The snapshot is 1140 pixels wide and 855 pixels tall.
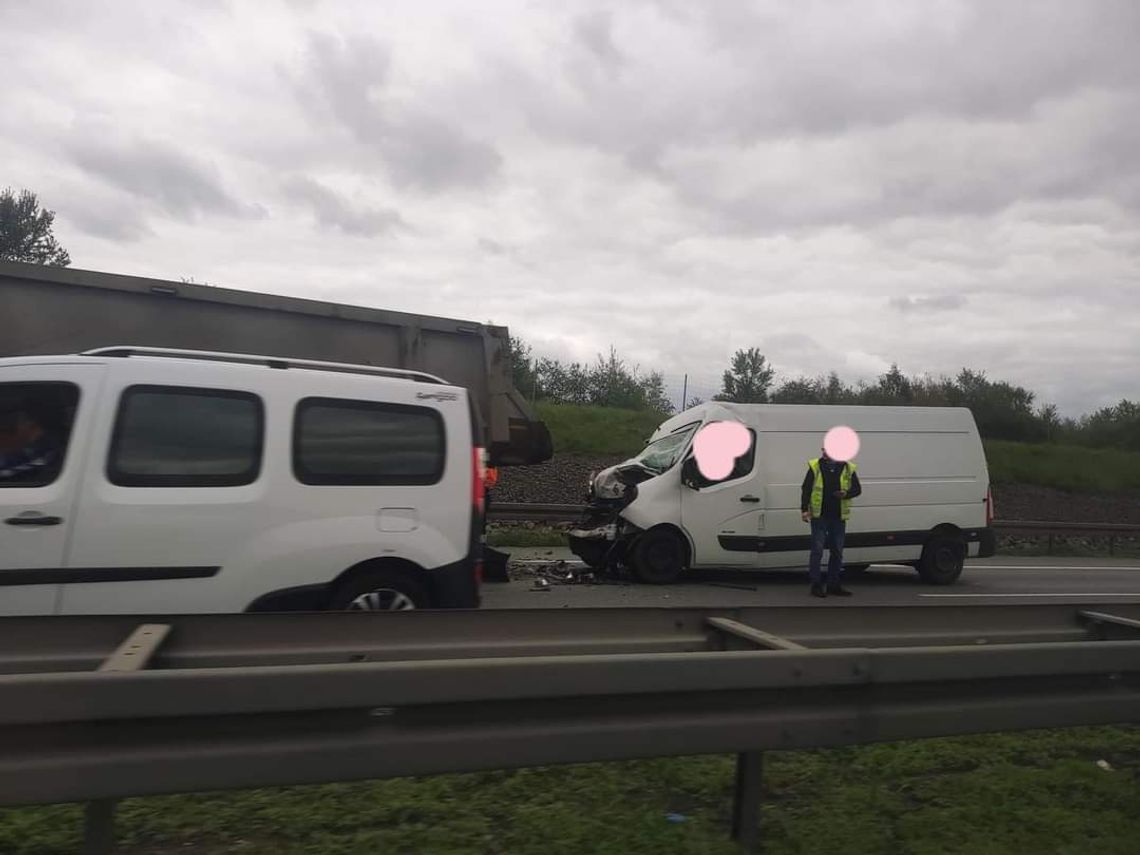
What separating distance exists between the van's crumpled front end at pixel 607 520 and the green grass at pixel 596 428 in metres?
13.2

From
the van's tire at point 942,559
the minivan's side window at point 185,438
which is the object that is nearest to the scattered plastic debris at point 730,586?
the van's tire at point 942,559

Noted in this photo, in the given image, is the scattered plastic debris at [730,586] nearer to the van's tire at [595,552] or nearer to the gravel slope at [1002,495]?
the van's tire at [595,552]

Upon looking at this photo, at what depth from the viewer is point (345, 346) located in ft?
29.2

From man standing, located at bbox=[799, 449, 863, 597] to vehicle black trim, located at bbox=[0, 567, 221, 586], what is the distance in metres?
6.99

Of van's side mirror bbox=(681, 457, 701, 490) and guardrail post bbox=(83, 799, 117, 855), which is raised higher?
van's side mirror bbox=(681, 457, 701, 490)

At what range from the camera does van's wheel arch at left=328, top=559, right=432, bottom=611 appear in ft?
17.2

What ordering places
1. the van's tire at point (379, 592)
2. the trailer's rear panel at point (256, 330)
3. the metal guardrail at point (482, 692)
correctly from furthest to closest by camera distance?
the trailer's rear panel at point (256, 330), the van's tire at point (379, 592), the metal guardrail at point (482, 692)

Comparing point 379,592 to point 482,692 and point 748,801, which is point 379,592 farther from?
point 482,692

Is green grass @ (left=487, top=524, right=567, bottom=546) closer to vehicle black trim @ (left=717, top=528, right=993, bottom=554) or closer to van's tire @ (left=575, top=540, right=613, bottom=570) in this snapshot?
van's tire @ (left=575, top=540, right=613, bottom=570)

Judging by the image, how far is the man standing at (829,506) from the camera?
10.1 meters

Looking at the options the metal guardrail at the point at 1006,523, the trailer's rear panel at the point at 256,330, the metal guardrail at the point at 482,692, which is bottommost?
the metal guardrail at the point at 482,692

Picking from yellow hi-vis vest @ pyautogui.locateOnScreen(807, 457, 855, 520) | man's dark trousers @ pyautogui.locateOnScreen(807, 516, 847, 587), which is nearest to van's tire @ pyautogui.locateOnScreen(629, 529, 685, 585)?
man's dark trousers @ pyautogui.locateOnScreen(807, 516, 847, 587)

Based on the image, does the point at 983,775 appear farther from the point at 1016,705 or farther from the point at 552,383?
the point at 552,383

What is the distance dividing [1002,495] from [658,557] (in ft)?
63.4
